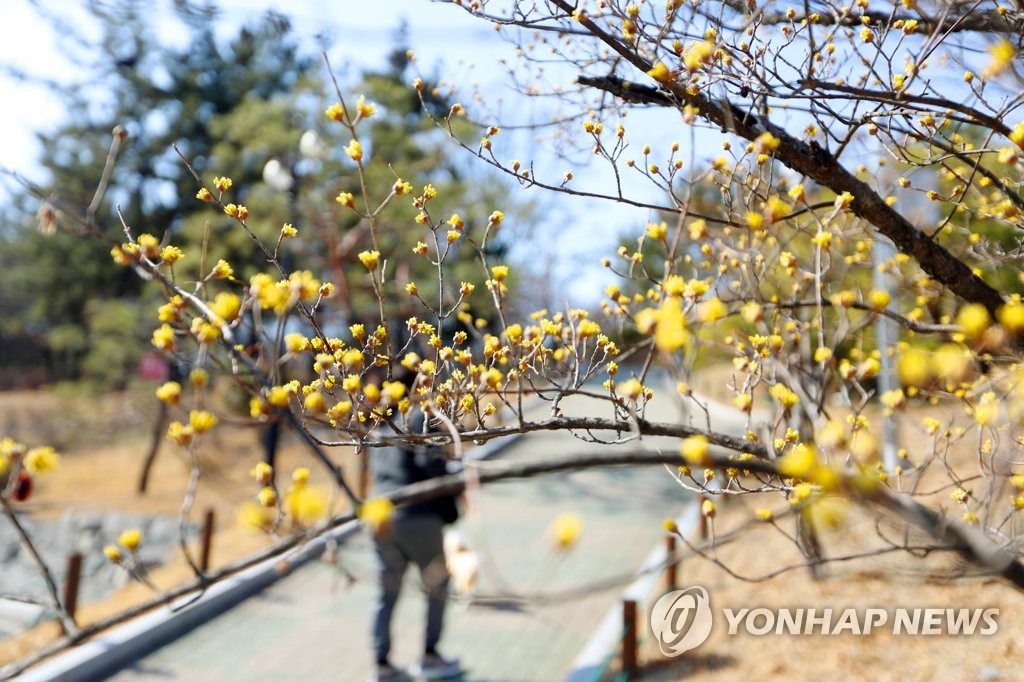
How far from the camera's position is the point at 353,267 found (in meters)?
12.6

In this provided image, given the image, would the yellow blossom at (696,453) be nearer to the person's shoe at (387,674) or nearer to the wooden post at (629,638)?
the wooden post at (629,638)

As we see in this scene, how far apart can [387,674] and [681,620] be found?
2.08 metres

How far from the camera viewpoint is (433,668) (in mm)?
4469

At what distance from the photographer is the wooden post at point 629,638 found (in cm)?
425

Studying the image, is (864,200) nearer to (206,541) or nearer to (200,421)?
(200,421)

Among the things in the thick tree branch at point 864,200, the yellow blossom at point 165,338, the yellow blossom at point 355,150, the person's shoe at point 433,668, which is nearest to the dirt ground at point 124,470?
the person's shoe at point 433,668

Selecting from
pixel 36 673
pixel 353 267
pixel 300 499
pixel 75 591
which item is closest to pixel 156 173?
pixel 353 267

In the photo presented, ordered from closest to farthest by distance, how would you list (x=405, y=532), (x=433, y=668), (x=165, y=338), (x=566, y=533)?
(x=566, y=533) → (x=165, y=338) → (x=405, y=532) → (x=433, y=668)

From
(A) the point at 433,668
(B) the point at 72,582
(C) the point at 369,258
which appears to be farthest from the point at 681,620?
(B) the point at 72,582

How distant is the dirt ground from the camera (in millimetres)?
6848

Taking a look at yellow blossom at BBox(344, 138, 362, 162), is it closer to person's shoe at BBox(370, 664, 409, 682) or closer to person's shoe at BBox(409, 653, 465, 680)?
person's shoe at BBox(370, 664, 409, 682)

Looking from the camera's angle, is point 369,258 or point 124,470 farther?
point 124,470

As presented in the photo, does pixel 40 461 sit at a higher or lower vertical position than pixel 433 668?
higher

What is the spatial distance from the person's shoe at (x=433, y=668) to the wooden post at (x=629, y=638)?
3.80 feet
